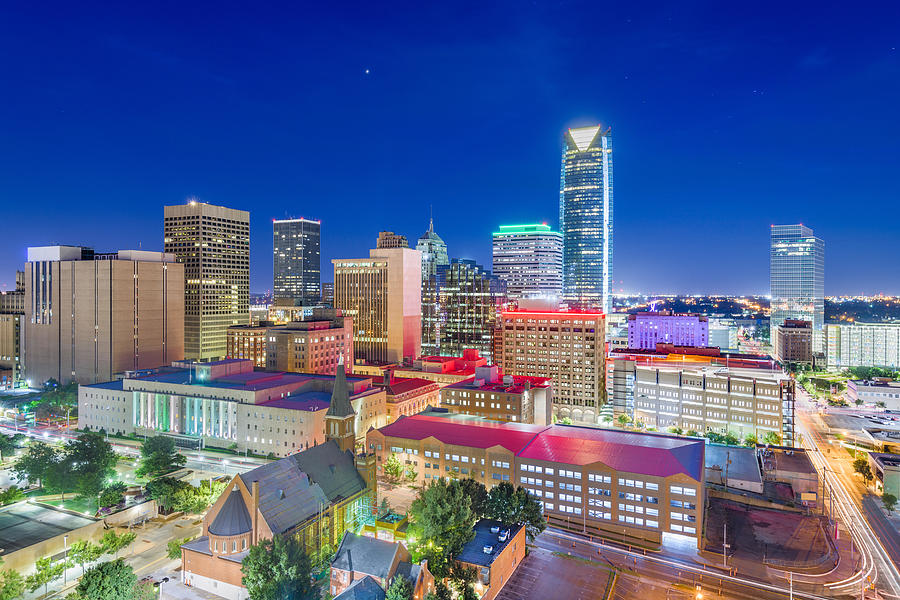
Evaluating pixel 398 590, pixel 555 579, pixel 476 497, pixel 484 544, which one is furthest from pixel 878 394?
pixel 398 590

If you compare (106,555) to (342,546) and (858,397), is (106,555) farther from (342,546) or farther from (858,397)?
(858,397)

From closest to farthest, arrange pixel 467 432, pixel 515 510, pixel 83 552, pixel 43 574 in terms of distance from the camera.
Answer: pixel 43 574, pixel 83 552, pixel 515 510, pixel 467 432

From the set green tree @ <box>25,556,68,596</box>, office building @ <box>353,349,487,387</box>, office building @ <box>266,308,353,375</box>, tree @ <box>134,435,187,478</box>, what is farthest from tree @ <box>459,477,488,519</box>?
office building @ <box>266,308,353,375</box>

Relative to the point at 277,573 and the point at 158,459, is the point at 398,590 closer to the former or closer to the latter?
the point at 277,573

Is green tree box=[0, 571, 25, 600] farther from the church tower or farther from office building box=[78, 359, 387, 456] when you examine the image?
office building box=[78, 359, 387, 456]

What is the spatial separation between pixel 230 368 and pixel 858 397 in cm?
18649

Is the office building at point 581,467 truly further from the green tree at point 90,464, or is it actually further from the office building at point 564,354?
the office building at point 564,354

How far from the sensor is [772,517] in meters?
82.7

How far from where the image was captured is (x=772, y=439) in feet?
395

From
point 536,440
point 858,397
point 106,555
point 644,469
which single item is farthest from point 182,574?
point 858,397

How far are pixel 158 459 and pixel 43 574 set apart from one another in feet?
125

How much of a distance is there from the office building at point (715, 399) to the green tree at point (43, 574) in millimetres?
124259

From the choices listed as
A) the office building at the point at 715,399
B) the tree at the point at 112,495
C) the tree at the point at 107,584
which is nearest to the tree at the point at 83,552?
the tree at the point at 107,584

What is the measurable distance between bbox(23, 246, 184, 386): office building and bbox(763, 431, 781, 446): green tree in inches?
7269
